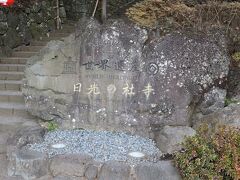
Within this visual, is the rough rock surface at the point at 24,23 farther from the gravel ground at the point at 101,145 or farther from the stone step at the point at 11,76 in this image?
the gravel ground at the point at 101,145

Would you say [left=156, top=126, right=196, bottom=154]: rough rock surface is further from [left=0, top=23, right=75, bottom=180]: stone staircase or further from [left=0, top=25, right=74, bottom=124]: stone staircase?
[left=0, top=25, right=74, bottom=124]: stone staircase

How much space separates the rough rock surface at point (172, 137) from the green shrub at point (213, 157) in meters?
0.64

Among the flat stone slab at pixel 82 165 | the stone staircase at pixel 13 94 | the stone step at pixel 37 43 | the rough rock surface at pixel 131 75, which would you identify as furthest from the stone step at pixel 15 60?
the flat stone slab at pixel 82 165

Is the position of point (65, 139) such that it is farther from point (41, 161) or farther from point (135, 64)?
point (135, 64)

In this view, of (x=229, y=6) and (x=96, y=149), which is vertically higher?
(x=229, y=6)

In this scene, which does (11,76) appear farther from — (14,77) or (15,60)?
(15,60)

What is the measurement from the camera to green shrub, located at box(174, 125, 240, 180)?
454cm

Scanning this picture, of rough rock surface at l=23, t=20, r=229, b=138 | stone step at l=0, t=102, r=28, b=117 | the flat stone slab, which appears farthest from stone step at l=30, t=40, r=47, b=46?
the flat stone slab

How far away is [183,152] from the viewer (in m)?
4.83

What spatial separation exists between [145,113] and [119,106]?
459 millimetres

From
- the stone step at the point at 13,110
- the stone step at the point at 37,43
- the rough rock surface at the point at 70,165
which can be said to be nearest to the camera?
the rough rock surface at the point at 70,165

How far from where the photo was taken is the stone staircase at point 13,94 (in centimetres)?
688

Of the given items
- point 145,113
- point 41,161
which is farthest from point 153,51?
point 41,161

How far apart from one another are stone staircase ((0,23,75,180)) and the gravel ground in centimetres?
79
